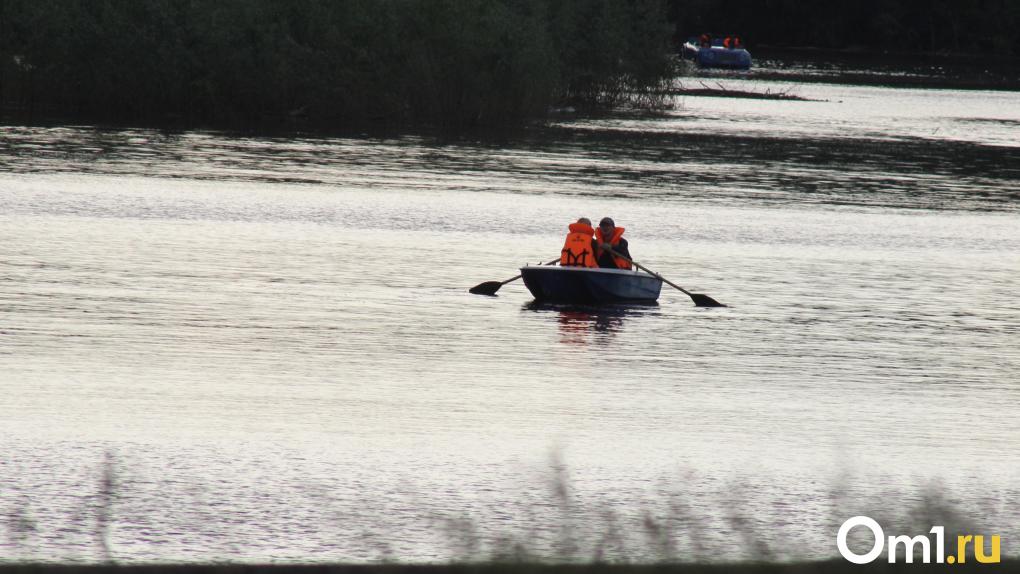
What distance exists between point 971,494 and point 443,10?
217 ft

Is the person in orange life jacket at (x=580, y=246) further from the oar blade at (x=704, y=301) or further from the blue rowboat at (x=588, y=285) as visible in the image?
the oar blade at (x=704, y=301)

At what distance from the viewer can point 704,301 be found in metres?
Answer: 30.2

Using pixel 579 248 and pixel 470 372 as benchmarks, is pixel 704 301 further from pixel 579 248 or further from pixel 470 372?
pixel 470 372

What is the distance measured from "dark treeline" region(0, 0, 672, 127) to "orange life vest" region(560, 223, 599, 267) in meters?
48.2

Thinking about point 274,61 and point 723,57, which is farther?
point 723,57

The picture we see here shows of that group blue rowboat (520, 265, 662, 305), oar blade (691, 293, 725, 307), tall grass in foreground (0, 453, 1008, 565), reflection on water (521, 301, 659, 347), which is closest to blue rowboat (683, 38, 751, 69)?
oar blade (691, 293, 725, 307)

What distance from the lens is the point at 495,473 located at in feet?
51.4

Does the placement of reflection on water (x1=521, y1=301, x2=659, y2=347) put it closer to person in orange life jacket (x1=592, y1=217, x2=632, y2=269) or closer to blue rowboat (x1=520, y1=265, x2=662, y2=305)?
blue rowboat (x1=520, y1=265, x2=662, y2=305)

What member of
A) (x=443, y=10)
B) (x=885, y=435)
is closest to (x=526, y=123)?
(x=443, y=10)

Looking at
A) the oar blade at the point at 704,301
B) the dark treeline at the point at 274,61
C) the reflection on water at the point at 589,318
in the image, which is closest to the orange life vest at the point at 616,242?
the reflection on water at the point at 589,318

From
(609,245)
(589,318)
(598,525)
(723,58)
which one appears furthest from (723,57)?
(598,525)

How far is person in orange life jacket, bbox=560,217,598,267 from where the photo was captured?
28.8m

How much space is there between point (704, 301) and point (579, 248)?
272cm

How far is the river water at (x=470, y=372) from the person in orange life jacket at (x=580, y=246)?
88cm
